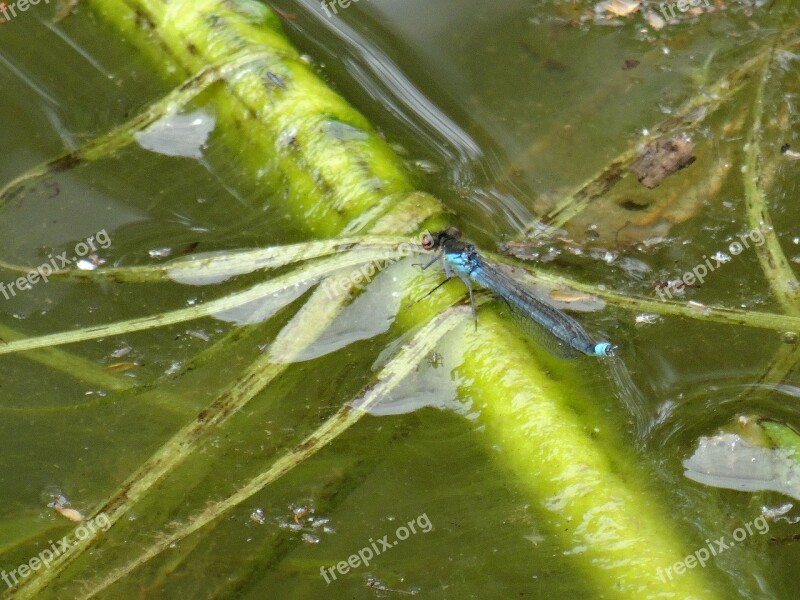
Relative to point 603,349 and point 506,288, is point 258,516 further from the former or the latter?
point 603,349

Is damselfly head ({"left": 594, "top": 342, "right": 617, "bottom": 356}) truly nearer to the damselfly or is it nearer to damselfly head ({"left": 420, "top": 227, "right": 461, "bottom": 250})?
the damselfly

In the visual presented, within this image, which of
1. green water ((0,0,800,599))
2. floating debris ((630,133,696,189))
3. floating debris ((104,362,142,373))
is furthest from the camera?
floating debris ((630,133,696,189))

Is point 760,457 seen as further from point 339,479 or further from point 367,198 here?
point 367,198

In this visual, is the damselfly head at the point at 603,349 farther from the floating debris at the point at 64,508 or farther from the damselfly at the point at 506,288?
the floating debris at the point at 64,508

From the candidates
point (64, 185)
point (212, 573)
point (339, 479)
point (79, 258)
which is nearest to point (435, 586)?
point (339, 479)

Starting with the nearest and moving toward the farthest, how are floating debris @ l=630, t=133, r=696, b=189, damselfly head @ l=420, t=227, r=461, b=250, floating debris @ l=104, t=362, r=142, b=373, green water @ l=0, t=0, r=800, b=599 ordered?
green water @ l=0, t=0, r=800, b=599 < damselfly head @ l=420, t=227, r=461, b=250 < floating debris @ l=104, t=362, r=142, b=373 < floating debris @ l=630, t=133, r=696, b=189

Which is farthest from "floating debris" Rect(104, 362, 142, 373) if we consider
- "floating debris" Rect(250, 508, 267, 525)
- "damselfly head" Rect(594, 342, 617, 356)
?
"damselfly head" Rect(594, 342, 617, 356)
